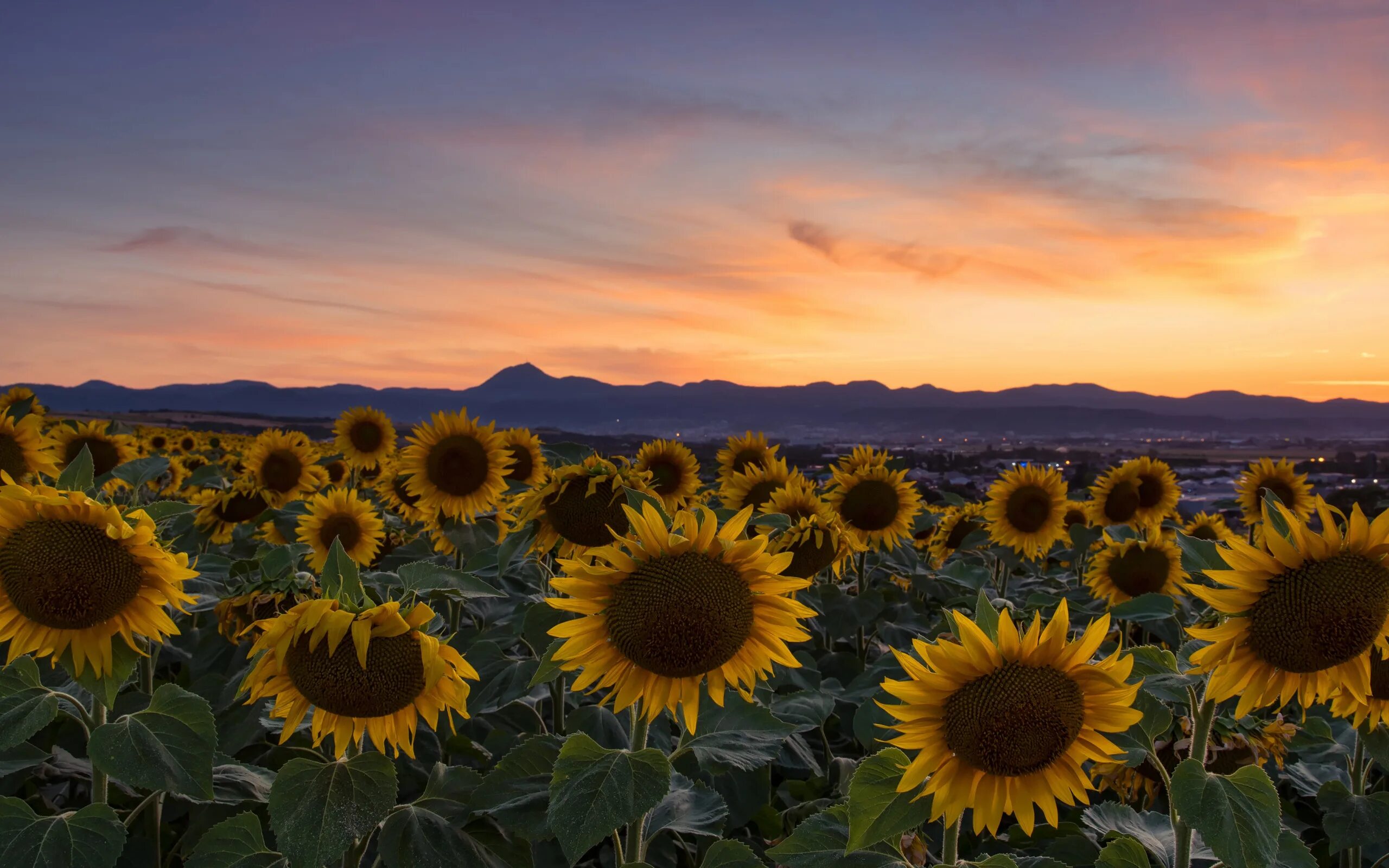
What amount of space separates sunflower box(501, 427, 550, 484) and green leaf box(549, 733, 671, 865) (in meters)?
5.40

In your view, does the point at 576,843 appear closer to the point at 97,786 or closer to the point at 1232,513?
the point at 97,786

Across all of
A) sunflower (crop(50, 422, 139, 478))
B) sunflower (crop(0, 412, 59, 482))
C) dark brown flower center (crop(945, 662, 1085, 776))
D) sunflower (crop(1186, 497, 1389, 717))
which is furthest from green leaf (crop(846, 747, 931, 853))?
sunflower (crop(50, 422, 139, 478))

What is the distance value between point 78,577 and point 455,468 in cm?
430

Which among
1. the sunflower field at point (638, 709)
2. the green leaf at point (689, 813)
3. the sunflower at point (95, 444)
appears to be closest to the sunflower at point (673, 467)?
the sunflower field at point (638, 709)

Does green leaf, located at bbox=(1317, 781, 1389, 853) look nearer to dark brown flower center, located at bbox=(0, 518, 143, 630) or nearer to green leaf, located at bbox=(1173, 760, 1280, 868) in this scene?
green leaf, located at bbox=(1173, 760, 1280, 868)

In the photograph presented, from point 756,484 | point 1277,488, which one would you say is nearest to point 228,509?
point 756,484

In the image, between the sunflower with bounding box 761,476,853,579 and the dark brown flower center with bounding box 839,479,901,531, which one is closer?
the sunflower with bounding box 761,476,853,579

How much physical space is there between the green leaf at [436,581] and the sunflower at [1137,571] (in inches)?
244

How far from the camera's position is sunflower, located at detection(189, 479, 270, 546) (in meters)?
8.66

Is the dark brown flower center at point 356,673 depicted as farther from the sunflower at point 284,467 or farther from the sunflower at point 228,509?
the sunflower at point 284,467

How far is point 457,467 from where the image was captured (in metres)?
7.56

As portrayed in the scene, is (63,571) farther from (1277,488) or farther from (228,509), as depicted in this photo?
(1277,488)

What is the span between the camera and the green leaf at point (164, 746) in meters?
2.97

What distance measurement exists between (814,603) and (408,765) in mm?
3266
